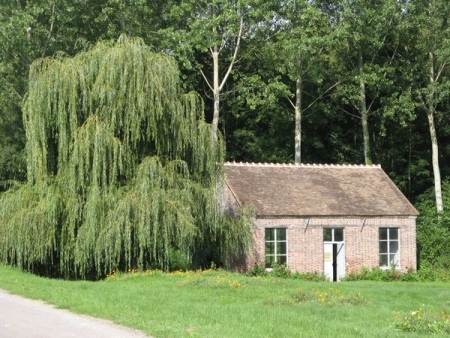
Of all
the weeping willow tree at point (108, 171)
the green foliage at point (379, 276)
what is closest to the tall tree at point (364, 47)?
the green foliage at point (379, 276)

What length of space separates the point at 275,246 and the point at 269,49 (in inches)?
495

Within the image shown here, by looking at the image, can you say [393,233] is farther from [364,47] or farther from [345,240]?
[364,47]

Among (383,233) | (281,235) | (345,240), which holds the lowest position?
(345,240)

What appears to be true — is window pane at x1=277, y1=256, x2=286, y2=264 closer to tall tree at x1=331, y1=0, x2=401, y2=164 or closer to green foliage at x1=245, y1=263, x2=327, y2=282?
green foliage at x1=245, y1=263, x2=327, y2=282

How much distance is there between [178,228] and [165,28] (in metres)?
18.8

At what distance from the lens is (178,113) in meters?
24.9

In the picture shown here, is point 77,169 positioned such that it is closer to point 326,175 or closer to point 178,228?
point 178,228

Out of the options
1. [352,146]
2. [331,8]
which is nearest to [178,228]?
[331,8]

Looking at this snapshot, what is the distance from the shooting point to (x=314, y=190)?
32.6 m

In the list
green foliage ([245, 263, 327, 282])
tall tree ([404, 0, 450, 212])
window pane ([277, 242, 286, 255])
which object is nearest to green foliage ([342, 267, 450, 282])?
green foliage ([245, 263, 327, 282])

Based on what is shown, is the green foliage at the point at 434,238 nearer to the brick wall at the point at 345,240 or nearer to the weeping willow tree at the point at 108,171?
the brick wall at the point at 345,240

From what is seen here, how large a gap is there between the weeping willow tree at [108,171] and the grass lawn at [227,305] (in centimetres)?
122

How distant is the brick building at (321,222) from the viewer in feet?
99.1

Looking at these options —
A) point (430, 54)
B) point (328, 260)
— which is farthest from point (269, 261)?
point (430, 54)
